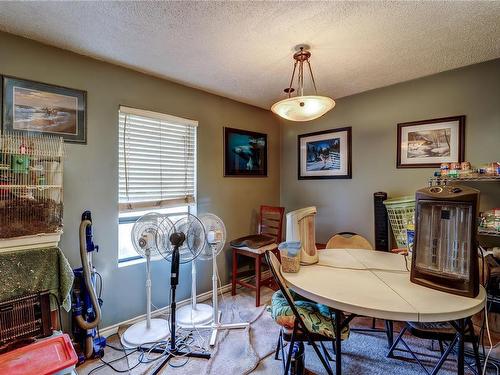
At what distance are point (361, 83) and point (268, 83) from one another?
0.99 m

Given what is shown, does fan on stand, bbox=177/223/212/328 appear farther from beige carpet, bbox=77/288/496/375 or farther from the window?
the window

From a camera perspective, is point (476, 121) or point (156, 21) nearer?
point (156, 21)

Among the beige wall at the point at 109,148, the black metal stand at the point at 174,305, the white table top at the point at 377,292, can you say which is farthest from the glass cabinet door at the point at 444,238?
the beige wall at the point at 109,148

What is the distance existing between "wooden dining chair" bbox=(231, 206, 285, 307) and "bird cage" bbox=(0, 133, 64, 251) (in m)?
1.78

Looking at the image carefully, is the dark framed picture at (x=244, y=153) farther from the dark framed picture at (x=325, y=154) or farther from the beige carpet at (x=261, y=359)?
the beige carpet at (x=261, y=359)

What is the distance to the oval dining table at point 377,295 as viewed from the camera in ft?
3.98

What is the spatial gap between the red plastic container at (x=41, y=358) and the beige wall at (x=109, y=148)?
2.43 feet

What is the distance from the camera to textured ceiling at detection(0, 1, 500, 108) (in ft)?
5.17

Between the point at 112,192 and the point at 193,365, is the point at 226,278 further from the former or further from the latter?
the point at 112,192

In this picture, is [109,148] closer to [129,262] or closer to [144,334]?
[129,262]

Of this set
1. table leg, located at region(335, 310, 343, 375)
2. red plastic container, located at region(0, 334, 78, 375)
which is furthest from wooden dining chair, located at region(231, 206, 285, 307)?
red plastic container, located at region(0, 334, 78, 375)

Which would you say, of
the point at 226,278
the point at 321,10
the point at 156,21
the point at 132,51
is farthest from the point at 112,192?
the point at 321,10

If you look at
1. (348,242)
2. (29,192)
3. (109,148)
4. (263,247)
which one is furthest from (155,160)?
(348,242)

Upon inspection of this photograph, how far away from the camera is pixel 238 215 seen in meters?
3.40
